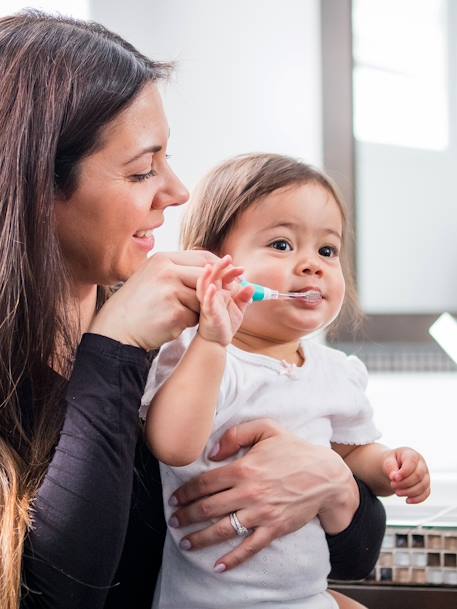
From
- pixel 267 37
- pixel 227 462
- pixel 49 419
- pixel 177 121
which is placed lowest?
pixel 227 462

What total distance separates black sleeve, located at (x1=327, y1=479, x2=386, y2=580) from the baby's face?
11.7 inches

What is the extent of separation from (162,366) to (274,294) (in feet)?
0.58

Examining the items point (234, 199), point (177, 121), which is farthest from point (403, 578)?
point (177, 121)

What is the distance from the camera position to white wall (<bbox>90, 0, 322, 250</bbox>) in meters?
2.20

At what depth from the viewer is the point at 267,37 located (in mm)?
2203

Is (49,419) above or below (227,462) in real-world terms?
above

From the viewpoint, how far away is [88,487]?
0.97 metres

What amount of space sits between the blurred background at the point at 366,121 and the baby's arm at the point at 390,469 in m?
0.76

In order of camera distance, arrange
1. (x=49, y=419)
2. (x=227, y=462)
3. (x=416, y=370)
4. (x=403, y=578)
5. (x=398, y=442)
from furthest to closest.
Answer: (x=416, y=370), (x=398, y=442), (x=403, y=578), (x=227, y=462), (x=49, y=419)

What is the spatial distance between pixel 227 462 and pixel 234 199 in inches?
14.6

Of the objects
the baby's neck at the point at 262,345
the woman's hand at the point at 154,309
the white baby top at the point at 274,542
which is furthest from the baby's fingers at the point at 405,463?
the woman's hand at the point at 154,309

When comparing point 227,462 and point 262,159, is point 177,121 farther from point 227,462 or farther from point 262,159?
point 227,462

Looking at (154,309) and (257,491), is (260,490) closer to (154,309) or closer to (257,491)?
(257,491)

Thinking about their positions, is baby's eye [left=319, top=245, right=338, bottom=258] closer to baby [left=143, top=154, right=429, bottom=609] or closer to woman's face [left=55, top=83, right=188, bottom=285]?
baby [left=143, top=154, right=429, bottom=609]
